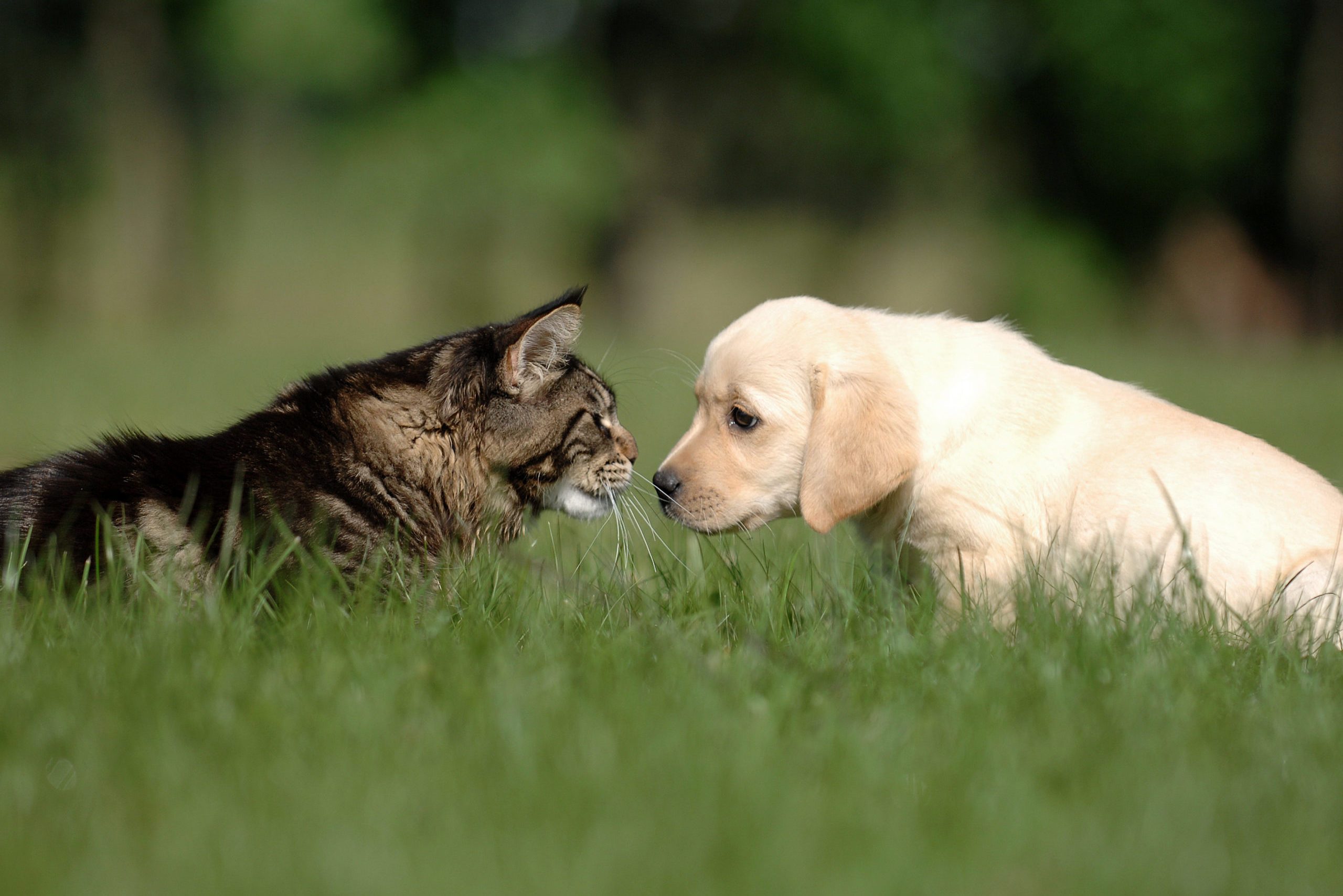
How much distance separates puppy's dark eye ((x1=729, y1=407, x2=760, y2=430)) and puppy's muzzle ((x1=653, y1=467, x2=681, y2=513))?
0.25m

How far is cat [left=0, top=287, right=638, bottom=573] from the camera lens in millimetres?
2947

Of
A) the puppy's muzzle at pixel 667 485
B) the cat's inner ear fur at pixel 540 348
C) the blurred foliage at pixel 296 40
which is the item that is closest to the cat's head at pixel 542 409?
the cat's inner ear fur at pixel 540 348

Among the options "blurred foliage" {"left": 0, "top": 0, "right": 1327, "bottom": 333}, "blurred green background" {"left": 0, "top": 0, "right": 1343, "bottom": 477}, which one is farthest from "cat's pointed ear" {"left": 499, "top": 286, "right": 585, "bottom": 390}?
"blurred foliage" {"left": 0, "top": 0, "right": 1327, "bottom": 333}

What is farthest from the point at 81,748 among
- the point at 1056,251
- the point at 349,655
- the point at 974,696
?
the point at 1056,251

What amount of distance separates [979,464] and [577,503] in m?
1.31

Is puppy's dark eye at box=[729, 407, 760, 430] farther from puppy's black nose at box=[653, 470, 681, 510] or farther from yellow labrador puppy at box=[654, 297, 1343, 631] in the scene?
puppy's black nose at box=[653, 470, 681, 510]

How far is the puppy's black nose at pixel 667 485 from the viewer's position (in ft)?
11.8

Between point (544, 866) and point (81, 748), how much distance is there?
36.1 inches

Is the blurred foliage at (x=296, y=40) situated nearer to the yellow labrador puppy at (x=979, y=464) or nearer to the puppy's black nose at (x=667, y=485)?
the yellow labrador puppy at (x=979, y=464)

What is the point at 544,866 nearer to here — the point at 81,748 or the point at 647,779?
the point at 647,779

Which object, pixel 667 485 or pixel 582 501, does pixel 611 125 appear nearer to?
pixel 582 501

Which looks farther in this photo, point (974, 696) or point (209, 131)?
point (209, 131)

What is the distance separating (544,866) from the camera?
168 centimetres

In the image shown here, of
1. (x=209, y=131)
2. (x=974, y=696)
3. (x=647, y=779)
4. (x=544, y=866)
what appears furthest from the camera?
(x=209, y=131)
